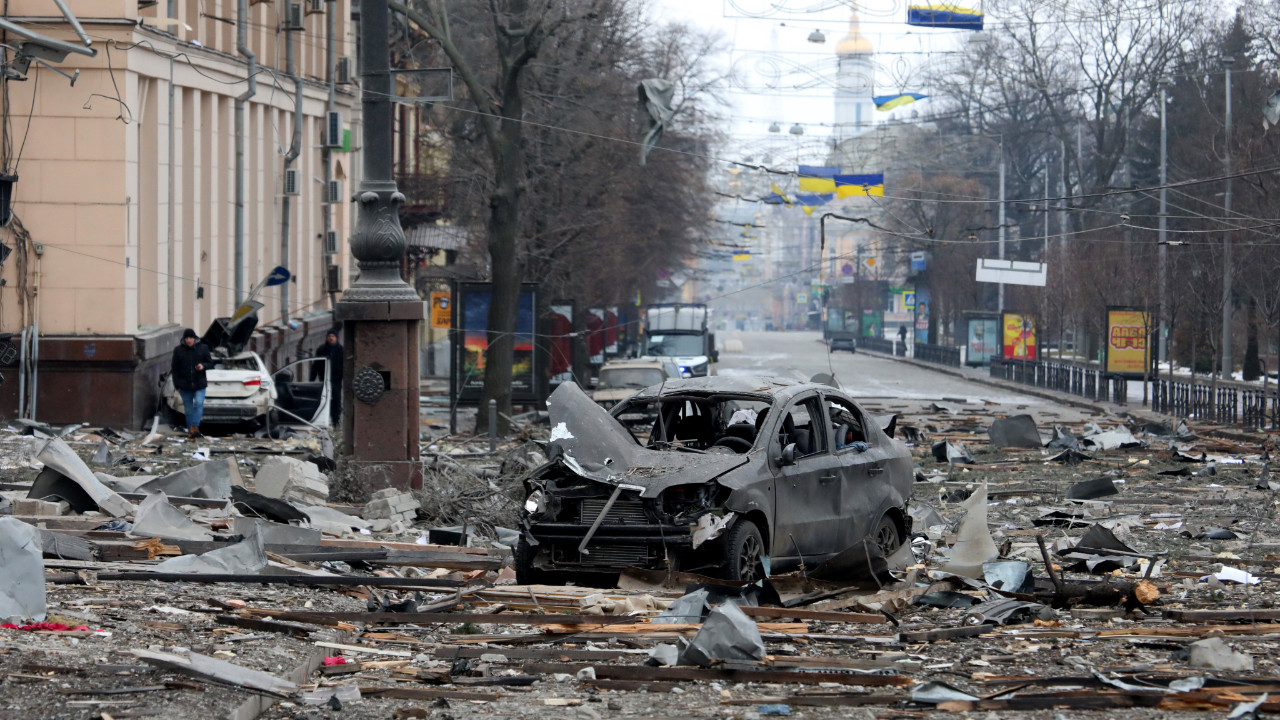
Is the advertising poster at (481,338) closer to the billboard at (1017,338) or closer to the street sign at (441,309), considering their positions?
the street sign at (441,309)

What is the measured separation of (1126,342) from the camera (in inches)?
1570

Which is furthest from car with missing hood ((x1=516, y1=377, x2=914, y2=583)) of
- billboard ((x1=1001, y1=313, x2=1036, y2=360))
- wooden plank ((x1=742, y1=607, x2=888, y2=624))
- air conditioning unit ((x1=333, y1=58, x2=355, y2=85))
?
billboard ((x1=1001, y1=313, x2=1036, y2=360))

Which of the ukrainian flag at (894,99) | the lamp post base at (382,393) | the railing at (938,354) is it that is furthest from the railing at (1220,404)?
the railing at (938,354)

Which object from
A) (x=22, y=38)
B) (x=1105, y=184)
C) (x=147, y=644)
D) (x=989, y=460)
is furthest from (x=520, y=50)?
(x=1105, y=184)

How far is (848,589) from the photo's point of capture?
978cm

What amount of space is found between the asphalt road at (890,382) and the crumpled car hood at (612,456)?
32.6 feet

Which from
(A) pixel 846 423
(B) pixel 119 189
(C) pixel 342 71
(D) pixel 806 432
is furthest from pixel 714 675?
(C) pixel 342 71

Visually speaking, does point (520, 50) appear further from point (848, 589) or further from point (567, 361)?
point (848, 589)

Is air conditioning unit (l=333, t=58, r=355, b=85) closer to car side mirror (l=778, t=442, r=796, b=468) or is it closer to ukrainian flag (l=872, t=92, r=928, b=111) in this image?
ukrainian flag (l=872, t=92, r=928, b=111)

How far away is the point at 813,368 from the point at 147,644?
2234 inches

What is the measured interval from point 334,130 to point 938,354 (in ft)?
138

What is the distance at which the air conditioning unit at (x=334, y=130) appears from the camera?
36906mm

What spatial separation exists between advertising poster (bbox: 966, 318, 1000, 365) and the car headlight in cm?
5352

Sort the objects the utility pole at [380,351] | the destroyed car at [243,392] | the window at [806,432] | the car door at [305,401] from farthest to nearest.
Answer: the car door at [305,401], the destroyed car at [243,392], the utility pole at [380,351], the window at [806,432]
